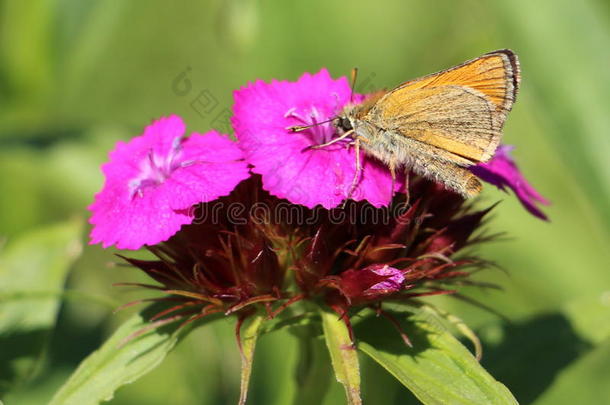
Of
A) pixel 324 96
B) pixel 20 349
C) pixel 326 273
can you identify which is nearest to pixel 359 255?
pixel 326 273

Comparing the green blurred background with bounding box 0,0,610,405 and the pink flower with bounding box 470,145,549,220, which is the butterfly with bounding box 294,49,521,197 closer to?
the pink flower with bounding box 470,145,549,220

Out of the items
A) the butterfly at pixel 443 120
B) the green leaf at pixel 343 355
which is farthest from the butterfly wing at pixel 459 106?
the green leaf at pixel 343 355

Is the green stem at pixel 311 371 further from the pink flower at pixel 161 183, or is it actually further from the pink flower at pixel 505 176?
the pink flower at pixel 505 176

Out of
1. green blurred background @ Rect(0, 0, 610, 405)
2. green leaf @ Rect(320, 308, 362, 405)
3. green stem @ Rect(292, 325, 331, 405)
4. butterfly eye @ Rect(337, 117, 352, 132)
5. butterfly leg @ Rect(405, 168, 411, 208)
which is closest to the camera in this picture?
green leaf @ Rect(320, 308, 362, 405)

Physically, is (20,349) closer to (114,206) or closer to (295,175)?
(114,206)

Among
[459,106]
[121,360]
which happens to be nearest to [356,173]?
[459,106]

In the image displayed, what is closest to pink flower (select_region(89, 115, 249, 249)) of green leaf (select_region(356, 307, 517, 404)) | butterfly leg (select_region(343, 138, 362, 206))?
butterfly leg (select_region(343, 138, 362, 206))
